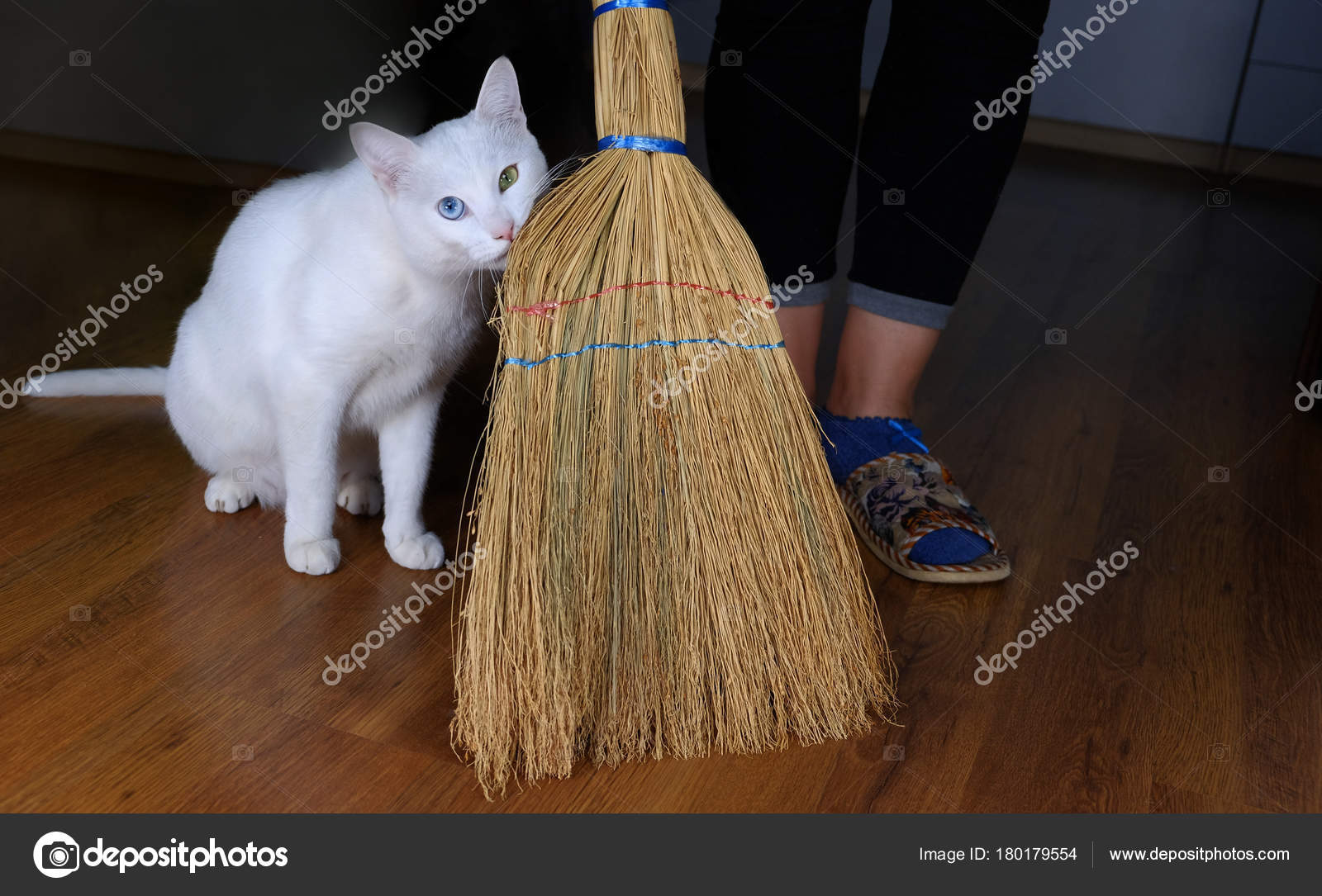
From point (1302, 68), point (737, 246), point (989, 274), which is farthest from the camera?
point (1302, 68)

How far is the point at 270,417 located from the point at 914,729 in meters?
0.82

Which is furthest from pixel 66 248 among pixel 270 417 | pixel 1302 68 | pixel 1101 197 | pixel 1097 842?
pixel 1302 68

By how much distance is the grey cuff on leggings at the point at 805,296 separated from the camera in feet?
4.62

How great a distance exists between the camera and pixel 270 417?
1310mm

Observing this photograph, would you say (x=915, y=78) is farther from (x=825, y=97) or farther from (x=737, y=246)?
(x=737, y=246)

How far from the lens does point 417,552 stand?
1.32 m

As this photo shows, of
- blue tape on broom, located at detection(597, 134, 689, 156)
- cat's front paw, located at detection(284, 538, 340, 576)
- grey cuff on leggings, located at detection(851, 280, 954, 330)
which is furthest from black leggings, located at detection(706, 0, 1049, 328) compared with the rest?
cat's front paw, located at detection(284, 538, 340, 576)

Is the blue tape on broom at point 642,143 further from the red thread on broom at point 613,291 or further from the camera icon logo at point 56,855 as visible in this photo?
the camera icon logo at point 56,855

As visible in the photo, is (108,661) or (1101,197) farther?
(1101,197)

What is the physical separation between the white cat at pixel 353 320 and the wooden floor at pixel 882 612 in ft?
0.28

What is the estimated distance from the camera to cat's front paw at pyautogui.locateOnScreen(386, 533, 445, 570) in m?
1.32

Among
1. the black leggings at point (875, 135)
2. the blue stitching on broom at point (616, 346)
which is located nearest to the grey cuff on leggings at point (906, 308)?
the black leggings at point (875, 135)

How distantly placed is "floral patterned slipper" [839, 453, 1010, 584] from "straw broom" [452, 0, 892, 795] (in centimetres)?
30

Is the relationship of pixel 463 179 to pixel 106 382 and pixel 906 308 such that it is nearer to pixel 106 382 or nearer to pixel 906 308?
pixel 906 308
